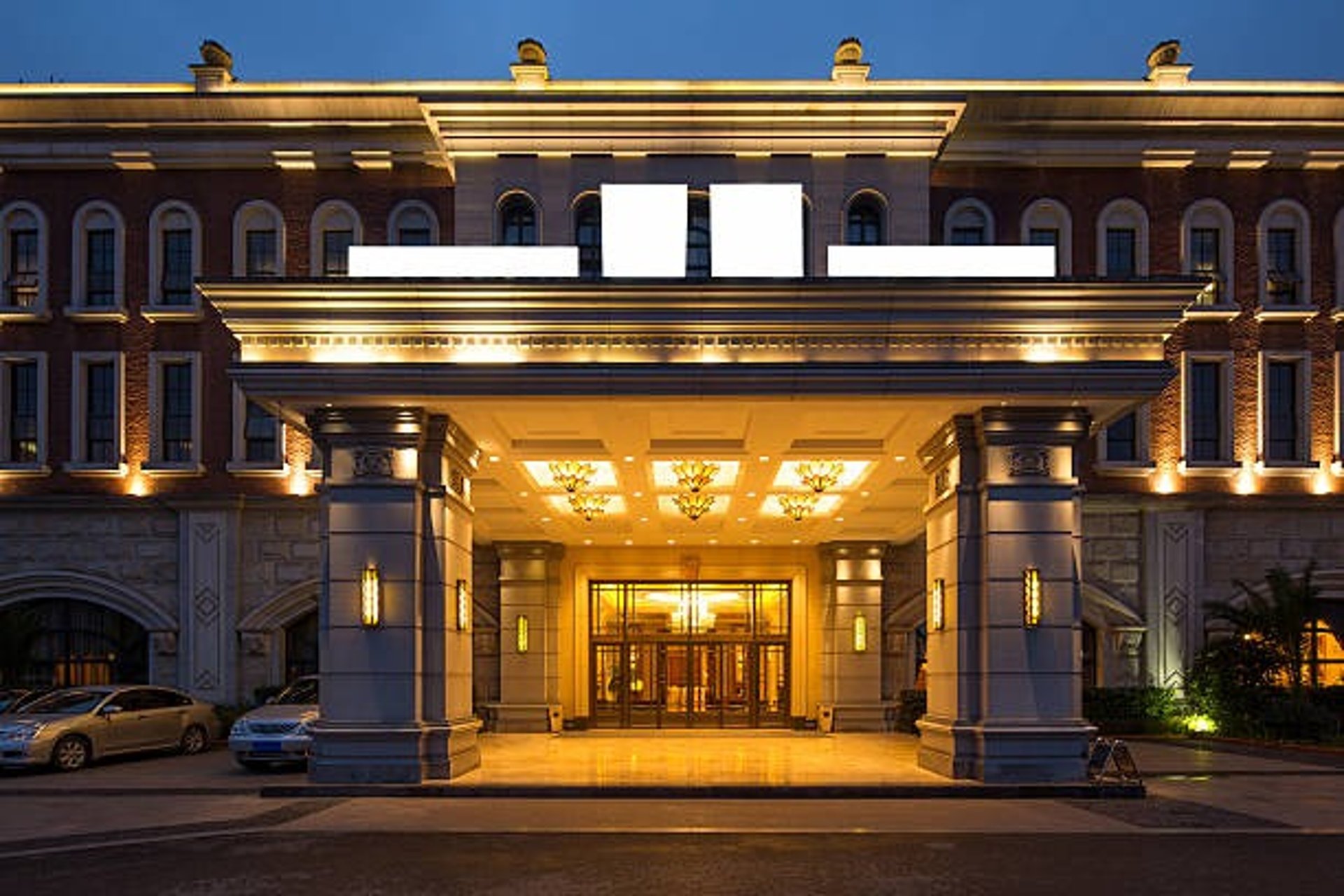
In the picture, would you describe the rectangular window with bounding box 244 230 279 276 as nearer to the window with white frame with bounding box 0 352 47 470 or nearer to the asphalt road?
the window with white frame with bounding box 0 352 47 470

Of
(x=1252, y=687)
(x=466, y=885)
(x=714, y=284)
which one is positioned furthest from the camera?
(x=1252, y=687)

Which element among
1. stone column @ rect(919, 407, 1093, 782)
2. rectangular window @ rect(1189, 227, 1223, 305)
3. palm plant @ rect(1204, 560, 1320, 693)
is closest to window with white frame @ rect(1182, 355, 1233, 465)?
rectangular window @ rect(1189, 227, 1223, 305)

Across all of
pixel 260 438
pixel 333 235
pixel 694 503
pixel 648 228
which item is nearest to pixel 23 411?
pixel 260 438

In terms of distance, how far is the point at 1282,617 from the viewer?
26234mm

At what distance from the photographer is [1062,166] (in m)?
29.5

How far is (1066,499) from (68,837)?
1344 cm

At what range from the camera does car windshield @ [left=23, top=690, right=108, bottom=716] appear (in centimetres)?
2166

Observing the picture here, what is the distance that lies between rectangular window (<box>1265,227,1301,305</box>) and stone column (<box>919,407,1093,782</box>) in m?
14.7

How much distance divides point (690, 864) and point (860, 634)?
17806 millimetres

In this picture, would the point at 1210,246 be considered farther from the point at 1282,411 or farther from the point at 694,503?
the point at 694,503

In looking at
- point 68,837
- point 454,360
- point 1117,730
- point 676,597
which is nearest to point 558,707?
point 676,597

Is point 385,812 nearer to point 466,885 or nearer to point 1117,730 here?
point 466,885

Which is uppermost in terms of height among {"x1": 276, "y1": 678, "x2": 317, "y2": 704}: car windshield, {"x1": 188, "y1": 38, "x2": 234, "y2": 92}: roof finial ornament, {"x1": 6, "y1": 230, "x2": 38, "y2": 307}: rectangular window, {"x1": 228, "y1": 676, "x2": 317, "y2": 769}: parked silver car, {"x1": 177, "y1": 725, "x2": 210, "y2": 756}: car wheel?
{"x1": 188, "y1": 38, "x2": 234, "y2": 92}: roof finial ornament

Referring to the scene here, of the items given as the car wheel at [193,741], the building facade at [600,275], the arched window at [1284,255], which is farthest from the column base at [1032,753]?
the arched window at [1284,255]
